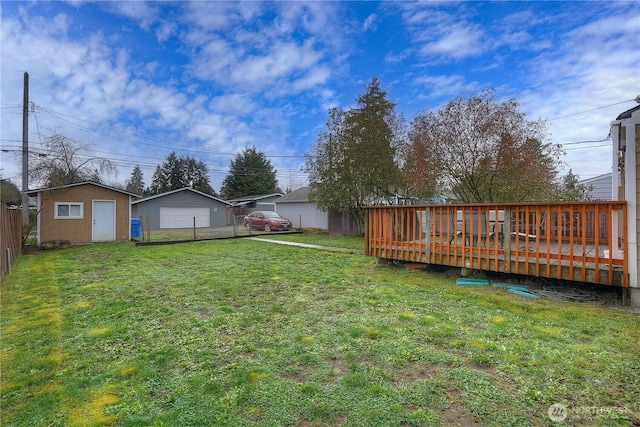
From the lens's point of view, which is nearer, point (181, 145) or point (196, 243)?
point (196, 243)

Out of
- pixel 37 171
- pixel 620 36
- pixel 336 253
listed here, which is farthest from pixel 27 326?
pixel 37 171

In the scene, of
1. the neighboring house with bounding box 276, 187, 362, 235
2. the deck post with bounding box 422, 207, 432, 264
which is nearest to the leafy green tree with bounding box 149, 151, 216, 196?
the neighboring house with bounding box 276, 187, 362, 235

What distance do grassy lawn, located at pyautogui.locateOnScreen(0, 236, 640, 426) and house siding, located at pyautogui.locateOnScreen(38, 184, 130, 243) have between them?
9.23 metres

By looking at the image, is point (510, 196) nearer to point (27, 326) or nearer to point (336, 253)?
point (336, 253)

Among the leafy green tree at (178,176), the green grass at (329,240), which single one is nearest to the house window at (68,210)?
the green grass at (329,240)

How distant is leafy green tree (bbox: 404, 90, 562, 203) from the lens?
900cm

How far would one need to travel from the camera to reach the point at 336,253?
9.73 metres

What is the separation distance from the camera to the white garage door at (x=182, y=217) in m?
22.1

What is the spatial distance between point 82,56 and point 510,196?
1459cm

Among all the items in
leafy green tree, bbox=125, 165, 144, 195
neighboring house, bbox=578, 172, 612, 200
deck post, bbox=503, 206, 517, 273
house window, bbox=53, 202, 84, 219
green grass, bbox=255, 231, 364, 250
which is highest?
leafy green tree, bbox=125, 165, 144, 195

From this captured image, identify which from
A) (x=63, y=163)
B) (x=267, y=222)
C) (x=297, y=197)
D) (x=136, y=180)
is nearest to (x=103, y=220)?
(x=63, y=163)

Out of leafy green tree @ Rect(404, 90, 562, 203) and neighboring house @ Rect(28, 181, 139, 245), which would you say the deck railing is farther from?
neighboring house @ Rect(28, 181, 139, 245)

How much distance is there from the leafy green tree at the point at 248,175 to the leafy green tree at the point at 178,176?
6494mm

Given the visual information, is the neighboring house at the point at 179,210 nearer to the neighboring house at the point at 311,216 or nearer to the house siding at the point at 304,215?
the neighboring house at the point at 311,216
